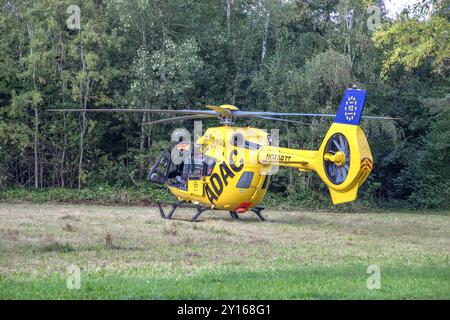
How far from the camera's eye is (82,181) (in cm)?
3041

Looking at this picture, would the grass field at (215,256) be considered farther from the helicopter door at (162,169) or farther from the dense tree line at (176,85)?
the dense tree line at (176,85)

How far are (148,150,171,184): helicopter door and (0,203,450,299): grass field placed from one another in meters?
1.22

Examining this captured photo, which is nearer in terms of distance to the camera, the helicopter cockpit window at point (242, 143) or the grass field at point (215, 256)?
the grass field at point (215, 256)

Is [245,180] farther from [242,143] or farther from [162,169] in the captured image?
[162,169]

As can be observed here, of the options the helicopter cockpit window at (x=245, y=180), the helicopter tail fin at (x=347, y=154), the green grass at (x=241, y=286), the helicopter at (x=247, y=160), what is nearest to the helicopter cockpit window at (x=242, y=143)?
the helicopter at (x=247, y=160)

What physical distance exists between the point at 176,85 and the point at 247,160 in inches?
456

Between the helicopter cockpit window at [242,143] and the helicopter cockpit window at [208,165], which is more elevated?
the helicopter cockpit window at [242,143]

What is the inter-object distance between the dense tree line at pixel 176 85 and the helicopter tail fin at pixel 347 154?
481 inches

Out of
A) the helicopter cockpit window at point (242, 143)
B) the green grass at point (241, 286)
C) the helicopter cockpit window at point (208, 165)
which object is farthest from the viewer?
the helicopter cockpit window at point (208, 165)

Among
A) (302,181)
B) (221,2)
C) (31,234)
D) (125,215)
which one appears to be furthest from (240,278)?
(221,2)

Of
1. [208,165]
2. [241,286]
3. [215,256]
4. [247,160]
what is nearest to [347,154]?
[247,160]

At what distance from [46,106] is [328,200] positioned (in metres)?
12.6

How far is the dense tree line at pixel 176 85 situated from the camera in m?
29.3

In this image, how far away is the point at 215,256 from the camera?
43.7ft
